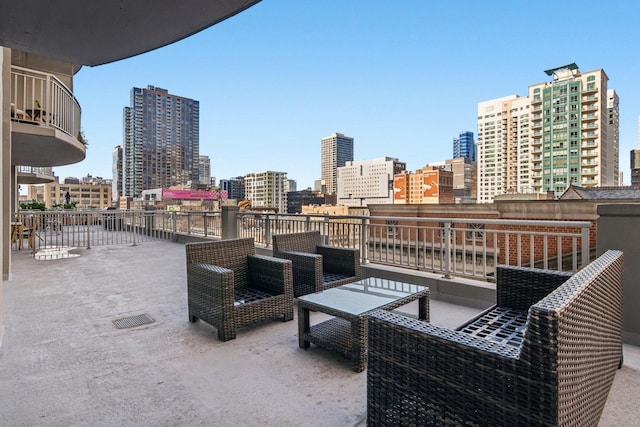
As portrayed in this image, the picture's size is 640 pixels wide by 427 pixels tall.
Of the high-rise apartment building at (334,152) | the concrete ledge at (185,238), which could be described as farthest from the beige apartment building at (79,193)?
the high-rise apartment building at (334,152)

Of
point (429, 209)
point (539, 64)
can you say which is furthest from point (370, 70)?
point (539, 64)

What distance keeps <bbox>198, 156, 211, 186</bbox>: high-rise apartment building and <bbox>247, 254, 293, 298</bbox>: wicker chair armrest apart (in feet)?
278

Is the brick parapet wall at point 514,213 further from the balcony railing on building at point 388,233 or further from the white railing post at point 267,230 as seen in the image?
the white railing post at point 267,230

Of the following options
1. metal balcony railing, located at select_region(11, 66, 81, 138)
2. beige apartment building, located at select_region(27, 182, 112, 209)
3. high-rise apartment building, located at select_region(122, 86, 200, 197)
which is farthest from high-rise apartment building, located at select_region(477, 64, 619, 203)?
beige apartment building, located at select_region(27, 182, 112, 209)

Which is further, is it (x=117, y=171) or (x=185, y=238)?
(x=117, y=171)

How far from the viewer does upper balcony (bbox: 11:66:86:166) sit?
634 centimetres

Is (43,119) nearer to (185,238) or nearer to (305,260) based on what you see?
(185,238)

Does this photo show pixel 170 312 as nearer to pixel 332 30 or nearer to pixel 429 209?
pixel 332 30

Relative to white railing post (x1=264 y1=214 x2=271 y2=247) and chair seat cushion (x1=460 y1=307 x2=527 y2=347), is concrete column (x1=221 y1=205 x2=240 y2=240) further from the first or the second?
chair seat cushion (x1=460 y1=307 x2=527 y2=347)

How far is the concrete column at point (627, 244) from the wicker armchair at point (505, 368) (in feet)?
3.91

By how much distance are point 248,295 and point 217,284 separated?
0.57 metres

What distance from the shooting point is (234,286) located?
346cm

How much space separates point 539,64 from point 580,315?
9214cm

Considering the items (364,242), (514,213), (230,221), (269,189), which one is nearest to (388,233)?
(364,242)
